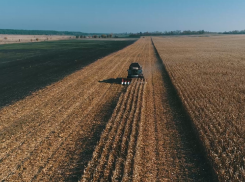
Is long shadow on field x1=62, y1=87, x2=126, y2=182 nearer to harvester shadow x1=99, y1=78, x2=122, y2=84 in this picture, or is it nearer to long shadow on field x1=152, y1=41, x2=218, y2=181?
long shadow on field x1=152, y1=41, x2=218, y2=181

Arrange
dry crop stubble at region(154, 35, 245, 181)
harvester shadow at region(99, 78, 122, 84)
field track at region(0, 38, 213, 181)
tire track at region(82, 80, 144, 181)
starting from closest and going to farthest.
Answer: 1. tire track at region(82, 80, 144, 181)
2. field track at region(0, 38, 213, 181)
3. dry crop stubble at region(154, 35, 245, 181)
4. harvester shadow at region(99, 78, 122, 84)

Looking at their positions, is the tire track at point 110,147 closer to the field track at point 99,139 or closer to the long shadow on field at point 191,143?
the field track at point 99,139

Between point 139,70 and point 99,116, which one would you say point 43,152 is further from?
point 139,70

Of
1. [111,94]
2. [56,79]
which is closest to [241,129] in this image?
[111,94]

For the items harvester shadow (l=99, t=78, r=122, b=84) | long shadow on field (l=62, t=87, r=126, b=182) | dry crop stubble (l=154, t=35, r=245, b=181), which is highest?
harvester shadow (l=99, t=78, r=122, b=84)

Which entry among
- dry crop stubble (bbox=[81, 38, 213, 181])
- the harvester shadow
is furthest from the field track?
the harvester shadow

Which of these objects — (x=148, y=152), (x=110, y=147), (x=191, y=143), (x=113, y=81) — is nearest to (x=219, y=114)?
(x=191, y=143)

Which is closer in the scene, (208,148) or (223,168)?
(223,168)

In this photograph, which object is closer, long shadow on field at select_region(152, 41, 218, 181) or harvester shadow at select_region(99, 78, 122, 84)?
long shadow on field at select_region(152, 41, 218, 181)
